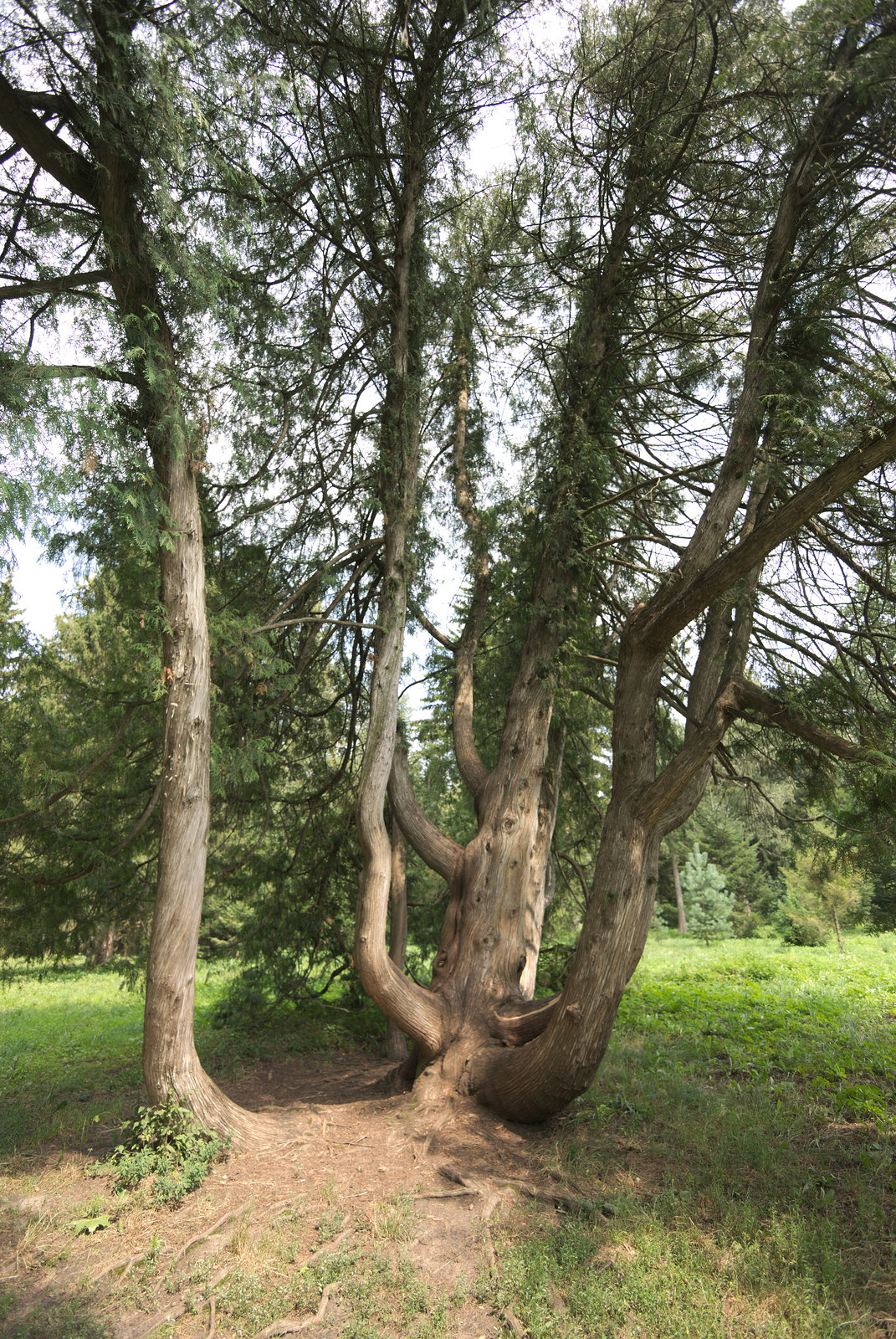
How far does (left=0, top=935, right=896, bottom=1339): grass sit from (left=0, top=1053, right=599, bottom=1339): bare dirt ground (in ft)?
0.08

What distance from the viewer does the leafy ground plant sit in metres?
4.79

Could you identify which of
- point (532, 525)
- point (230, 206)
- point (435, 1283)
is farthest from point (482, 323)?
point (435, 1283)

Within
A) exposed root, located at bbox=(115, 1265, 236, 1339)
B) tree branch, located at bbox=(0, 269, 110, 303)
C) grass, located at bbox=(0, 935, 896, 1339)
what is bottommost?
exposed root, located at bbox=(115, 1265, 236, 1339)

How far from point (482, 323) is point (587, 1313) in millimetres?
9094

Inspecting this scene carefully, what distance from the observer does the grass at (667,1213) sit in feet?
11.9

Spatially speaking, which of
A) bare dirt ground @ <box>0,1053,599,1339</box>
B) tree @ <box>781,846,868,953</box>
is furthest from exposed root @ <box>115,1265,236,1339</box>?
tree @ <box>781,846,868,953</box>

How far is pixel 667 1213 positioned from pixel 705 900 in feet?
79.4

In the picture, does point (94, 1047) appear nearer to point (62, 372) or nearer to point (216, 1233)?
point (216, 1233)

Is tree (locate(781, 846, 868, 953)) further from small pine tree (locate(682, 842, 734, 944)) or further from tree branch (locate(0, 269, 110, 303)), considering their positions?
tree branch (locate(0, 269, 110, 303))

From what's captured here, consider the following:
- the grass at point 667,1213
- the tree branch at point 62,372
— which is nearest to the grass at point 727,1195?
the grass at point 667,1213

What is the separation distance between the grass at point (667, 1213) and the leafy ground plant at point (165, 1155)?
0.24 metres

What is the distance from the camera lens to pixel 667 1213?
4.38 metres

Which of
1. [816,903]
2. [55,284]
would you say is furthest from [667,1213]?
[816,903]

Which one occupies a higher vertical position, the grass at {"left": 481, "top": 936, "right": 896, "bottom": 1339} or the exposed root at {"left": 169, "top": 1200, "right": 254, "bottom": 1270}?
the grass at {"left": 481, "top": 936, "right": 896, "bottom": 1339}
